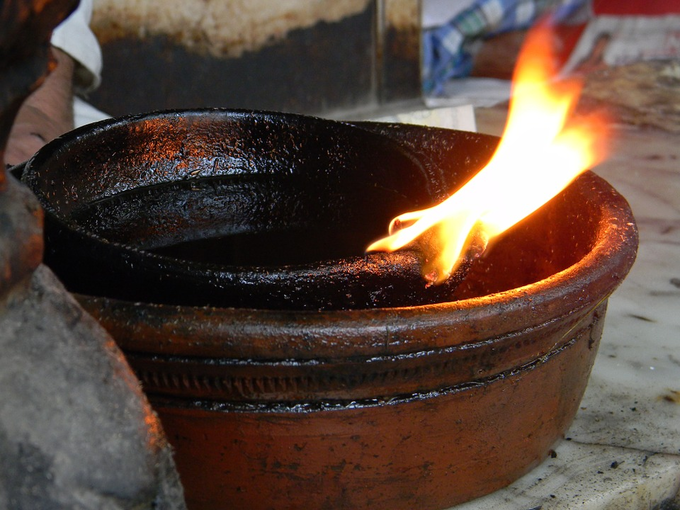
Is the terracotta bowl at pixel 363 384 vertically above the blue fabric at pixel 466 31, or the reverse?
the terracotta bowl at pixel 363 384

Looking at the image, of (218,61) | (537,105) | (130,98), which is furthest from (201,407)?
(218,61)

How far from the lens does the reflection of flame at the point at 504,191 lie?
151 cm

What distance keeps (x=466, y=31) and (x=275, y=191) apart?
4.48m

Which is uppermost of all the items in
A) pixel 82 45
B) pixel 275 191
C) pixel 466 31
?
pixel 82 45

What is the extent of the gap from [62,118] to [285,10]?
1.69 m

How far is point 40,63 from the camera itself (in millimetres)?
868

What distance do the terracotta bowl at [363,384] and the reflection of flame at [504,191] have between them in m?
0.10

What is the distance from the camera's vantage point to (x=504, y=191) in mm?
1880

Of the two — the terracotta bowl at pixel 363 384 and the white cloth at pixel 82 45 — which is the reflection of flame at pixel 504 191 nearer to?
the terracotta bowl at pixel 363 384

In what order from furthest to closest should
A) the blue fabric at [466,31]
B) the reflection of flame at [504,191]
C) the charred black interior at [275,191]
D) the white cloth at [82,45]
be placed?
1. the blue fabric at [466,31]
2. the white cloth at [82,45]
3. the charred black interior at [275,191]
4. the reflection of flame at [504,191]

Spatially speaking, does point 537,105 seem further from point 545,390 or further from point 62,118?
point 62,118

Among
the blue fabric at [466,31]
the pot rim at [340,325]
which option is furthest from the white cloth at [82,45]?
the blue fabric at [466,31]

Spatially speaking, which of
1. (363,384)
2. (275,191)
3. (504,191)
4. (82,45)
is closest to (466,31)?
(82,45)

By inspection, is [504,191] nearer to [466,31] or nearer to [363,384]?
[363,384]
